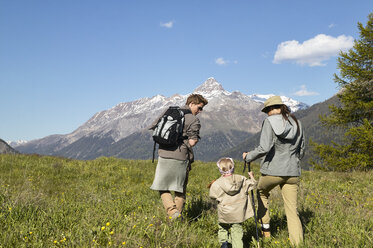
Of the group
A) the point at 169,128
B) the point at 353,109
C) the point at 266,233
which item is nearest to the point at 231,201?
the point at 266,233

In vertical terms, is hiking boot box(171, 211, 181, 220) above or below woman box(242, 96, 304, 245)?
below

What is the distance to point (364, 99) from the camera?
18.3m

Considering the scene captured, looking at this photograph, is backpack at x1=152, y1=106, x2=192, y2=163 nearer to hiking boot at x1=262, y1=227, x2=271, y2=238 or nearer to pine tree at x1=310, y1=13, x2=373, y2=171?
hiking boot at x1=262, y1=227, x2=271, y2=238

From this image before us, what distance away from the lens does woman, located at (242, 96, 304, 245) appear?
14.8 feet

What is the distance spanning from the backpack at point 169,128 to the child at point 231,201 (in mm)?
962

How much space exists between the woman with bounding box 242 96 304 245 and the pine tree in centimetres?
1488

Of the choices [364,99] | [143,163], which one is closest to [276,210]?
[143,163]

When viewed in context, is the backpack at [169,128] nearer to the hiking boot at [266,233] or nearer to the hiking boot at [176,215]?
the hiking boot at [176,215]

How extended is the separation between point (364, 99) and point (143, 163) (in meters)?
15.7

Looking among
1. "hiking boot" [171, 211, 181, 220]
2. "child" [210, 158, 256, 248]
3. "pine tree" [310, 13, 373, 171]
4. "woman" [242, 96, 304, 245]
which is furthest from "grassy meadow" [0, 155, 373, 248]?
"pine tree" [310, 13, 373, 171]

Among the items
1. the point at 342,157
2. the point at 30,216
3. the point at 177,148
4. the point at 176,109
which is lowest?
the point at 342,157

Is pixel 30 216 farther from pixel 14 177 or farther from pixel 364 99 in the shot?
pixel 364 99

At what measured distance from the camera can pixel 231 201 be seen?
436 centimetres

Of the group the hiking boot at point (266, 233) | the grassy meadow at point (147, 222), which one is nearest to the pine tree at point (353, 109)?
the grassy meadow at point (147, 222)
